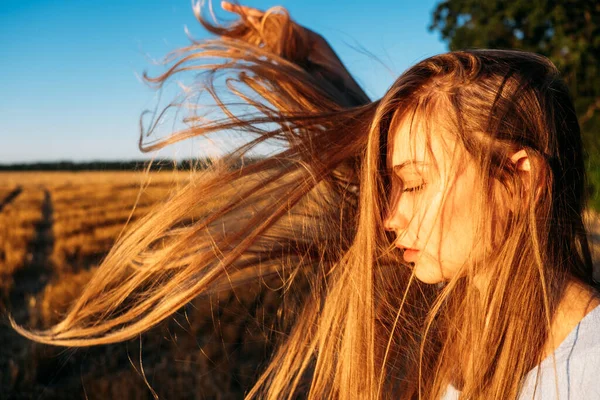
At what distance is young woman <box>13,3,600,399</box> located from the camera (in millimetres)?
1685

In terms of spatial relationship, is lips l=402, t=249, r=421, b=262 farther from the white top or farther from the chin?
the white top

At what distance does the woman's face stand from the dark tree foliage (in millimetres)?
14857

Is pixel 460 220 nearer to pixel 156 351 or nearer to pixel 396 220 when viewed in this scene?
pixel 396 220

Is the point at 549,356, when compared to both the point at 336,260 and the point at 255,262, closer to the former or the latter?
the point at 336,260

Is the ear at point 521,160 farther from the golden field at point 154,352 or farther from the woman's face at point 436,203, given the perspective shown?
the golden field at point 154,352

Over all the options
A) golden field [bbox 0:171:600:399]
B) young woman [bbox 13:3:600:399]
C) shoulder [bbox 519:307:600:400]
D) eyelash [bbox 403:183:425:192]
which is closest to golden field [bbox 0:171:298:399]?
golden field [bbox 0:171:600:399]

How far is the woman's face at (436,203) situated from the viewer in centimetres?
171

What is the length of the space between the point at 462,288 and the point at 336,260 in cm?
48

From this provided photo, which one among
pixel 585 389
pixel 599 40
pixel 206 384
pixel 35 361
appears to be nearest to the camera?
pixel 585 389

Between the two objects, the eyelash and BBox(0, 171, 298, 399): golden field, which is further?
BBox(0, 171, 298, 399): golden field

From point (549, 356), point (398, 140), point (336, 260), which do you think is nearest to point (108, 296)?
point (336, 260)

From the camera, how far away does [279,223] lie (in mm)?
2307

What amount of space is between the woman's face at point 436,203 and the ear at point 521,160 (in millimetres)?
122

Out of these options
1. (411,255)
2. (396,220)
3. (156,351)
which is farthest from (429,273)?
(156,351)
